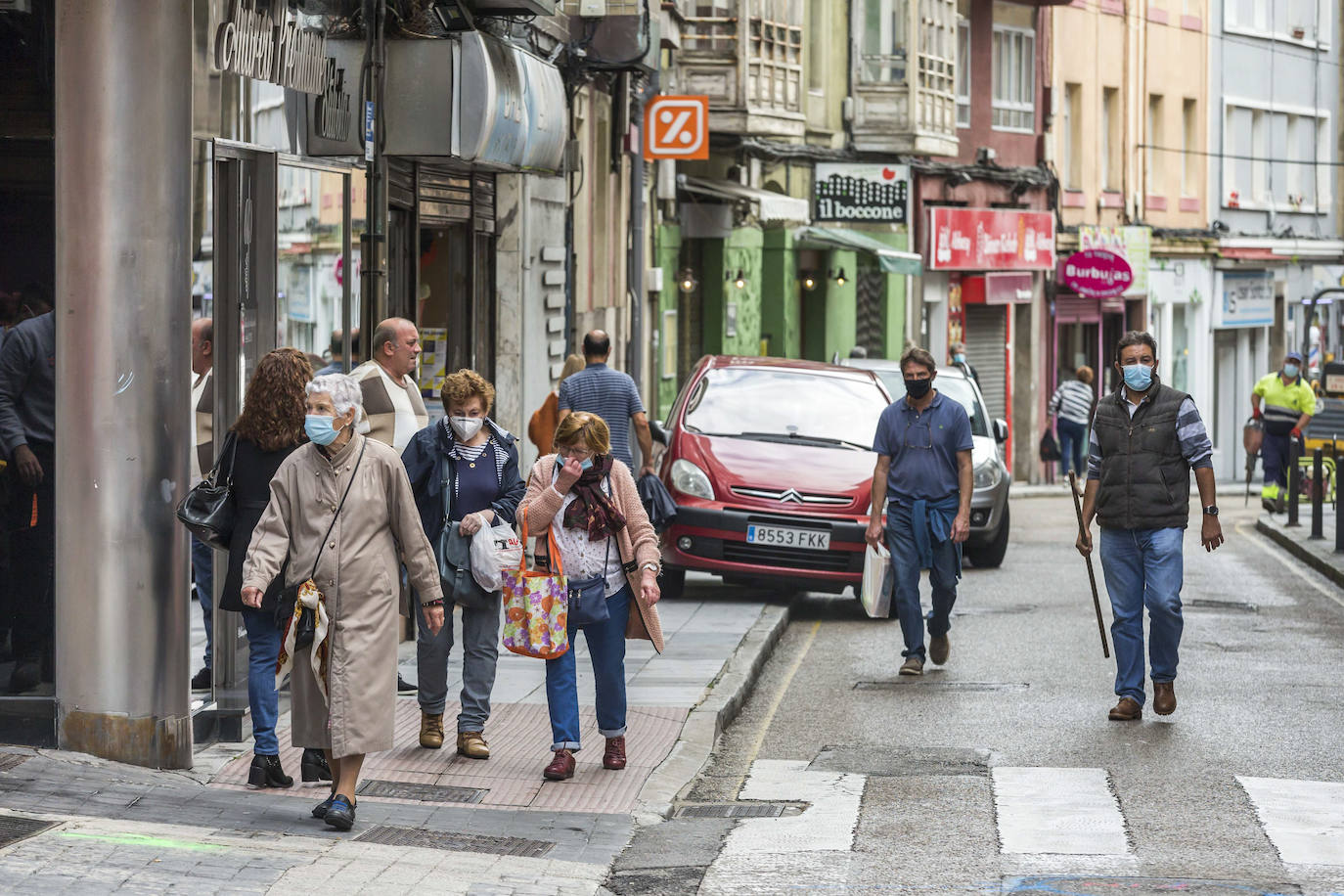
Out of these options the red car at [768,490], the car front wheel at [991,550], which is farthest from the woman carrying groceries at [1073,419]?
the red car at [768,490]

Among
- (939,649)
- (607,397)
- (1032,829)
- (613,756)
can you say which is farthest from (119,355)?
(607,397)

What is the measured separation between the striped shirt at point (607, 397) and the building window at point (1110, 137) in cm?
2950

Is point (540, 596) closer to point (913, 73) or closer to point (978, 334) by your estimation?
point (913, 73)

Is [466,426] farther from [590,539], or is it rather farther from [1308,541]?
[1308,541]

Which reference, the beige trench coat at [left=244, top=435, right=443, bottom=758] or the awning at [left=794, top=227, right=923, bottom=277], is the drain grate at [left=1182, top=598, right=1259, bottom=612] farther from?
the awning at [left=794, top=227, right=923, bottom=277]

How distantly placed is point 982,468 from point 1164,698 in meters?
7.56

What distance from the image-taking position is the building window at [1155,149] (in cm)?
4512

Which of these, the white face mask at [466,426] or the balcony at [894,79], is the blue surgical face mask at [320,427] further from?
the balcony at [894,79]

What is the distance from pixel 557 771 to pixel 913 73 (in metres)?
27.8

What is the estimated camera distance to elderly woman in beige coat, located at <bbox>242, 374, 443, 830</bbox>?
26.3 ft

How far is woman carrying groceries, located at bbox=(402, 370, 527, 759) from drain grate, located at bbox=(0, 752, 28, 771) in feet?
5.89

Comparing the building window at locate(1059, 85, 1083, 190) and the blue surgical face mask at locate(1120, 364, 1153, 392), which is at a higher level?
the building window at locate(1059, 85, 1083, 190)

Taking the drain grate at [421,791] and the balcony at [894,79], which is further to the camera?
the balcony at [894,79]

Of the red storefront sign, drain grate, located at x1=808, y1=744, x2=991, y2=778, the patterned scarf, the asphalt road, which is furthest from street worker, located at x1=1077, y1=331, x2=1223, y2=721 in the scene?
the red storefront sign
